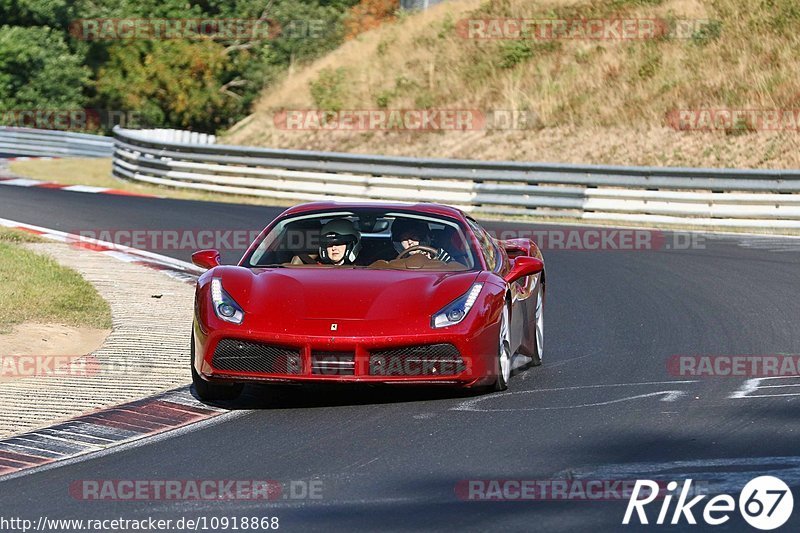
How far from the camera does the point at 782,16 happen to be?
33.9 meters

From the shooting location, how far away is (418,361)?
28.0ft

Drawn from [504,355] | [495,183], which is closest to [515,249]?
[504,355]

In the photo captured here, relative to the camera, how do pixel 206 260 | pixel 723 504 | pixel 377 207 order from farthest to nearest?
pixel 377 207 → pixel 206 260 → pixel 723 504

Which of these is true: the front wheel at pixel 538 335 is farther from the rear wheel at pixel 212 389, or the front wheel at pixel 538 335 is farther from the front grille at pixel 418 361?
the rear wheel at pixel 212 389

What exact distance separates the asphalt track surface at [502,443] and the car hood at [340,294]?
22.1 inches

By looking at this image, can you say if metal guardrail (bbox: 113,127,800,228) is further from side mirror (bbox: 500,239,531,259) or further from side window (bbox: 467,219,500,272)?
side window (bbox: 467,219,500,272)

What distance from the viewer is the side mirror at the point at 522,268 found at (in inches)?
382

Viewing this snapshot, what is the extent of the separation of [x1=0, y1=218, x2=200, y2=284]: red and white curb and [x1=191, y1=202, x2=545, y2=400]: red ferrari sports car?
5.56 metres

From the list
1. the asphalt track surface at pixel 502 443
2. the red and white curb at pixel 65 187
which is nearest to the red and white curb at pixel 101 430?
the asphalt track surface at pixel 502 443

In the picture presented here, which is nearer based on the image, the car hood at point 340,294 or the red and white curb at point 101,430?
the red and white curb at point 101,430

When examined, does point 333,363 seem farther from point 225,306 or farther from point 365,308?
point 225,306

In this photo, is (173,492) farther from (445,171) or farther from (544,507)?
(445,171)

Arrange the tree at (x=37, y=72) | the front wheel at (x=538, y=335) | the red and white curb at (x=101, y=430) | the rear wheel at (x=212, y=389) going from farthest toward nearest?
the tree at (x=37, y=72), the front wheel at (x=538, y=335), the rear wheel at (x=212, y=389), the red and white curb at (x=101, y=430)

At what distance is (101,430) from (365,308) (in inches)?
68.2
